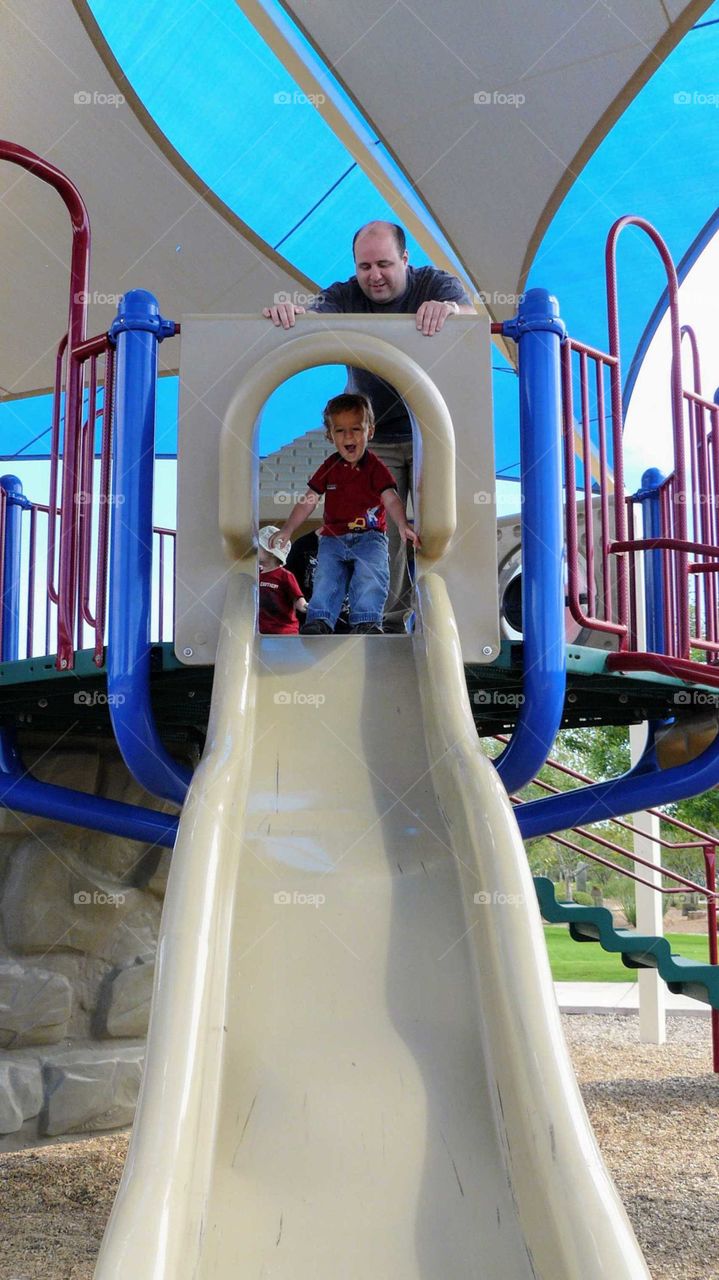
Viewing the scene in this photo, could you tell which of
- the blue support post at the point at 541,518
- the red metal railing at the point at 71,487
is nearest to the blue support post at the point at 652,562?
the blue support post at the point at 541,518

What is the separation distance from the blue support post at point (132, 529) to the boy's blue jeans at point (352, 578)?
76 cm

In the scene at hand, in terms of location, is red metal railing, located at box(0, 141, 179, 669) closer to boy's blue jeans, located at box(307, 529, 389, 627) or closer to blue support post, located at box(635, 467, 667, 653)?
boy's blue jeans, located at box(307, 529, 389, 627)

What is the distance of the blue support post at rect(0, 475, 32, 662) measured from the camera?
16.6ft

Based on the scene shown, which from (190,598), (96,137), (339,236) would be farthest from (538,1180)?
(339,236)

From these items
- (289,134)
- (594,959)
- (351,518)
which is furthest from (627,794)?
(594,959)

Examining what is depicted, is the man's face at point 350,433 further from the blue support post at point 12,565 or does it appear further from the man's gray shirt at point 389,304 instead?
the blue support post at point 12,565

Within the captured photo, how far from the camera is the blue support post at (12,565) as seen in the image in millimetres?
5047

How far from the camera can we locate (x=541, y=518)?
3205 mm

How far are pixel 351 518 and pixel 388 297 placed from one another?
2.55ft

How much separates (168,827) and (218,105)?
22.1 ft

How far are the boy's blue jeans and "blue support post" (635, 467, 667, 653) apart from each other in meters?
1.25

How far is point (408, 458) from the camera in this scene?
4.19 metres

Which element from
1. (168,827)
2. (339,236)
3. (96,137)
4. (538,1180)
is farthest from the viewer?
(339,236)

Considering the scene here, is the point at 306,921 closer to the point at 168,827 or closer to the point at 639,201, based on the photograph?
the point at 168,827
